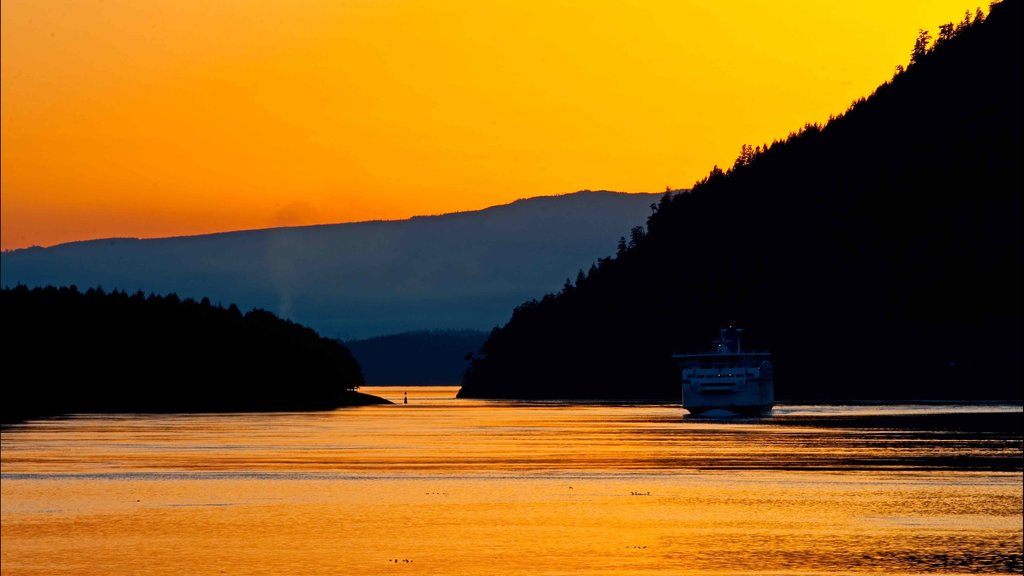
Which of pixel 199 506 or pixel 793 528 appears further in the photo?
pixel 199 506

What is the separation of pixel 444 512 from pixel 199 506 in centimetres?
1184

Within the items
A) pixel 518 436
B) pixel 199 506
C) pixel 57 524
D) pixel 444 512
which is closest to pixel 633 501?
pixel 444 512

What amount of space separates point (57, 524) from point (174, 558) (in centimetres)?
1327

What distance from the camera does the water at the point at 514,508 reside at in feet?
193

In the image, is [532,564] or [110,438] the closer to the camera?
[532,564]

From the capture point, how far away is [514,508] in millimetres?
78250

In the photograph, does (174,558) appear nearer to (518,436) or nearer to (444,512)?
(444,512)

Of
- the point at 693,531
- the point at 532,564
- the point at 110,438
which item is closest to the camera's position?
the point at 532,564

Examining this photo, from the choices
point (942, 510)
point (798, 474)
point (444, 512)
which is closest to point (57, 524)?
point (444, 512)

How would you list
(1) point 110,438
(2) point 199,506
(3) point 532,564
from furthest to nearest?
(1) point 110,438, (2) point 199,506, (3) point 532,564

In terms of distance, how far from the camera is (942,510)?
76.4 metres

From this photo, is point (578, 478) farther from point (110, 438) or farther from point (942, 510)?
point (110, 438)

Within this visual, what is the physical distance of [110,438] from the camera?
156m

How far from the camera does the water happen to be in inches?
2315
